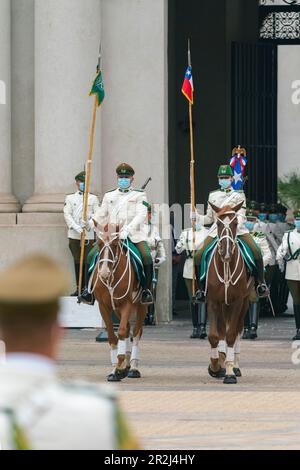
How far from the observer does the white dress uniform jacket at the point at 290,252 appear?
18922mm

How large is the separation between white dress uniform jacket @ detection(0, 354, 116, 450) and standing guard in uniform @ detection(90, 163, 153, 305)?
11342 millimetres

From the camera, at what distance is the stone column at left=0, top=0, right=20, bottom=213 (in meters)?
22.3

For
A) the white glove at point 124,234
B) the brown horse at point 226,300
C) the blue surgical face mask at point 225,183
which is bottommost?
the brown horse at point 226,300

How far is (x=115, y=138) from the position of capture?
2250cm

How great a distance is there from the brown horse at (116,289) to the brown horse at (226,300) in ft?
2.77

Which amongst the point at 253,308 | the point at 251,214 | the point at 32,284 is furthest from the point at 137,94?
the point at 32,284

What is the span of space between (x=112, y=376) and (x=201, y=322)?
583cm

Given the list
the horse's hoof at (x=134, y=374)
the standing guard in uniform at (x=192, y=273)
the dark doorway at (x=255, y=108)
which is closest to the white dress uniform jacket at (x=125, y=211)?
the horse's hoof at (x=134, y=374)

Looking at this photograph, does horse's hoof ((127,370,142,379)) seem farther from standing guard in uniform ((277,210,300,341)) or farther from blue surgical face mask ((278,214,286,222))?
blue surgical face mask ((278,214,286,222))

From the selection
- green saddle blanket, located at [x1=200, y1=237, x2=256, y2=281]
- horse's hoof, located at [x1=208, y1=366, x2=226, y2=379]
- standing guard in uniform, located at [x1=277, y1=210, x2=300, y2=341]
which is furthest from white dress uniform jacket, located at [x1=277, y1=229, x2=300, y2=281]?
horse's hoof, located at [x1=208, y1=366, x2=226, y2=379]

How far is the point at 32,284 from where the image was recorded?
2877 mm

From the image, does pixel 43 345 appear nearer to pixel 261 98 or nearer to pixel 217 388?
pixel 217 388

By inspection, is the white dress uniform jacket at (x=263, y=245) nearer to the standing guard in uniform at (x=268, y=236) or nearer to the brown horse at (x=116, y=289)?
the standing guard in uniform at (x=268, y=236)

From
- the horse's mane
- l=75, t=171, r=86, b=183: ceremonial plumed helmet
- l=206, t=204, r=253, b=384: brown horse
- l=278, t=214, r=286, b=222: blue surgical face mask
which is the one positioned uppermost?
l=75, t=171, r=86, b=183: ceremonial plumed helmet
